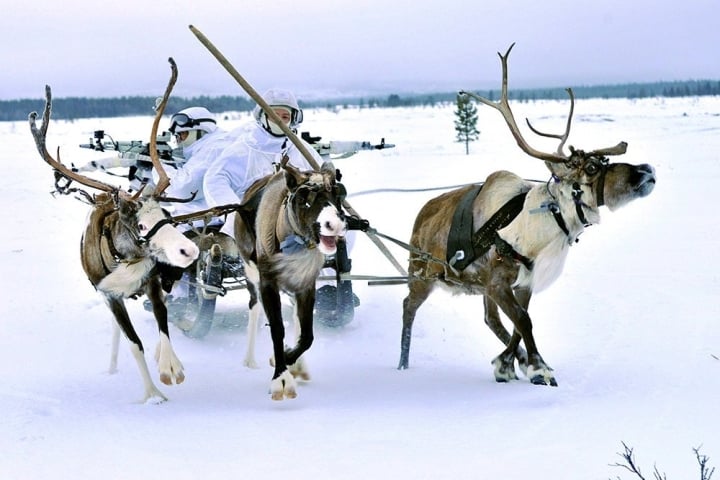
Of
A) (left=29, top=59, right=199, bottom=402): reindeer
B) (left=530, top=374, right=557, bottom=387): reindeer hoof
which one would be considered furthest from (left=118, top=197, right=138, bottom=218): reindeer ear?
(left=530, top=374, right=557, bottom=387): reindeer hoof

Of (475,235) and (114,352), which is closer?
(475,235)

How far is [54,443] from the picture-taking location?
5574mm

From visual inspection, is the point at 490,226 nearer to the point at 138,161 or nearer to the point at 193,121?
the point at 193,121

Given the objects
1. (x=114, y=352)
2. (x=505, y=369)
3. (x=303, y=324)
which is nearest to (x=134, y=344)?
(x=114, y=352)

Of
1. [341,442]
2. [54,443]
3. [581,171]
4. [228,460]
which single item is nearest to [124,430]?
[54,443]

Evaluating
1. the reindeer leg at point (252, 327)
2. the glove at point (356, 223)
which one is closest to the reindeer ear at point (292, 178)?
the glove at point (356, 223)

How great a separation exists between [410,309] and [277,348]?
176 centimetres

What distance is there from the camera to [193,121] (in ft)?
33.6

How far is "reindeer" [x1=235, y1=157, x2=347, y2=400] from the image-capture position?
5898 millimetres

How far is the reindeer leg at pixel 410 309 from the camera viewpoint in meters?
7.66

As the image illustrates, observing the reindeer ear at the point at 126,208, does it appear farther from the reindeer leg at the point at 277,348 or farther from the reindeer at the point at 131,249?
the reindeer leg at the point at 277,348

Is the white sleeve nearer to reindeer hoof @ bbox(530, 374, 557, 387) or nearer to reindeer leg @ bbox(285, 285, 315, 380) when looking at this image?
reindeer leg @ bbox(285, 285, 315, 380)

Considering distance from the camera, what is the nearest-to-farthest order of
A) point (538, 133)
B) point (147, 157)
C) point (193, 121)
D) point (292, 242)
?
point (292, 242)
point (538, 133)
point (193, 121)
point (147, 157)

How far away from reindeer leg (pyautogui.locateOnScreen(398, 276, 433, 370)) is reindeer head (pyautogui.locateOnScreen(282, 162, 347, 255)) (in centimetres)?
194
